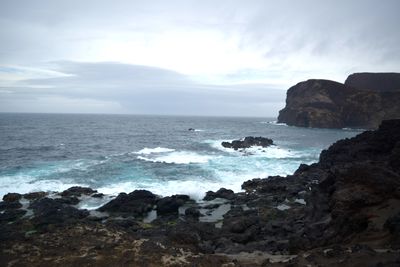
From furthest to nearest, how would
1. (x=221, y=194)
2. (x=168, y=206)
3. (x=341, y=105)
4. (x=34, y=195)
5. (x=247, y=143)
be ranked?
(x=341, y=105), (x=247, y=143), (x=221, y=194), (x=34, y=195), (x=168, y=206)

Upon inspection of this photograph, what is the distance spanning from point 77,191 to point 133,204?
22.2 ft

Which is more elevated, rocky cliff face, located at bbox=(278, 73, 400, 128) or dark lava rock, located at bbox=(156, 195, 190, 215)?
rocky cliff face, located at bbox=(278, 73, 400, 128)

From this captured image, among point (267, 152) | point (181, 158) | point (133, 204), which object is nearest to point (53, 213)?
point (133, 204)

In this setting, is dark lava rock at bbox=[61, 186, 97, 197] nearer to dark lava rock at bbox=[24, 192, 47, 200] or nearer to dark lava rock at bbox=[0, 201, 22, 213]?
dark lava rock at bbox=[24, 192, 47, 200]

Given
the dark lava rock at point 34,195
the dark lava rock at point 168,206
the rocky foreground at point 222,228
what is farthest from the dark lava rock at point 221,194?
the dark lava rock at point 34,195

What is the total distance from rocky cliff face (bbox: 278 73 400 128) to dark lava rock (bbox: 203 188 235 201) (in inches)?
3645

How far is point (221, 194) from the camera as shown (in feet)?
94.6

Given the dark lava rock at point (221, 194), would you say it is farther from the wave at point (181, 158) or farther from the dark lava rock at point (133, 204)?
the wave at point (181, 158)

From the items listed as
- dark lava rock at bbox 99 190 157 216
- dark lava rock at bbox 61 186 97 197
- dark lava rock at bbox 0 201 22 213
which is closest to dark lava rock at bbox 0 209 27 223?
dark lava rock at bbox 0 201 22 213

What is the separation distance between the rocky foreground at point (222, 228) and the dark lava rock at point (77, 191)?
168mm

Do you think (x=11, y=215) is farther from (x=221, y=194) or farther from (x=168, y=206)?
(x=221, y=194)

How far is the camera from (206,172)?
37.5 meters

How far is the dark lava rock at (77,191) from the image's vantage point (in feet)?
91.5

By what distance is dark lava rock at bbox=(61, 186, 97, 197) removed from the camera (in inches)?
1098
